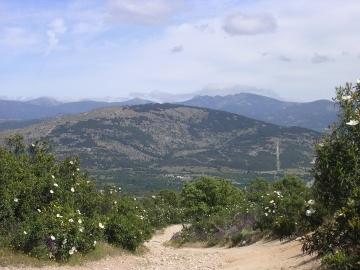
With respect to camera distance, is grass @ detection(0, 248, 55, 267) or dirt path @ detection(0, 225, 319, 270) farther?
grass @ detection(0, 248, 55, 267)

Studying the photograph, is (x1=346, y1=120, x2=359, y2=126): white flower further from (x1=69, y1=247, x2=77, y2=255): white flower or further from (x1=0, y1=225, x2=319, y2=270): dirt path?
(x1=69, y1=247, x2=77, y2=255): white flower

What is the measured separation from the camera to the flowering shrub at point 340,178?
37.2 feet

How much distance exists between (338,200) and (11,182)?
12646 mm

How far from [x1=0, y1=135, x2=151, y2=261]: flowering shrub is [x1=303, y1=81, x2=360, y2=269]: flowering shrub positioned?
921 cm

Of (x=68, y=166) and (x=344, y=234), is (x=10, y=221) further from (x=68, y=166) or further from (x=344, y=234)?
(x=344, y=234)

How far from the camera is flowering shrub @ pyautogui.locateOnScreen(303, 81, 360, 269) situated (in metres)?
11.3

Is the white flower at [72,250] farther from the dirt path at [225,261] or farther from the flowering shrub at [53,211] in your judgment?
the dirt path at [225,261]

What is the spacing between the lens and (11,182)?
2006 centimetres

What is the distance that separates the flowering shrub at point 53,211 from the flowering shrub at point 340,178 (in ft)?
30.2

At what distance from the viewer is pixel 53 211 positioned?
19000 millimetres

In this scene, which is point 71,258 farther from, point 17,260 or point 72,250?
point 17,260

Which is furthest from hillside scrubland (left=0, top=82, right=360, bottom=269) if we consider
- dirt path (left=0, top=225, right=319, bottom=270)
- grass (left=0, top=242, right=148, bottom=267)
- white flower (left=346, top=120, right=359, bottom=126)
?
dirt path (left=0, top=225, right=319, bottom=270)

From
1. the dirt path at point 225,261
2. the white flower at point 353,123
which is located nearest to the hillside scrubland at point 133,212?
the white flower at point 353,123

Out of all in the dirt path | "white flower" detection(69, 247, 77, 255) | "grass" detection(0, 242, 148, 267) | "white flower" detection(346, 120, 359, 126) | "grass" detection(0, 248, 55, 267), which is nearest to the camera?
"white flower" detection(346, 120, 359, 126)
